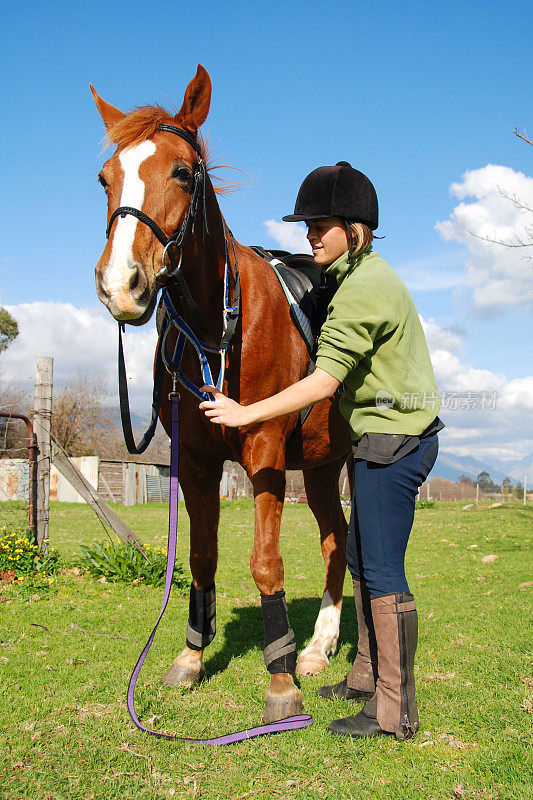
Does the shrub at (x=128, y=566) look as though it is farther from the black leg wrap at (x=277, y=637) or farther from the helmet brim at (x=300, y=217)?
the helmet brim at (x=300, y=217)

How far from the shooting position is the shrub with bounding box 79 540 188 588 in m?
6.80

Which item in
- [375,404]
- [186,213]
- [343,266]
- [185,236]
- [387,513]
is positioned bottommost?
[387,513]

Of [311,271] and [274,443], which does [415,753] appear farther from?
[311,271]

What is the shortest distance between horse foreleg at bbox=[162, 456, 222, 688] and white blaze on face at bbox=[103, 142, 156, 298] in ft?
4.83

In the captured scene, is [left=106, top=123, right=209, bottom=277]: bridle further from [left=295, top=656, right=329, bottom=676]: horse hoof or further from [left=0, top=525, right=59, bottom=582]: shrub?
[left=0, top=525, right=59, bottom=582]: shrub

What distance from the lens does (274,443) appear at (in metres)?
3.33

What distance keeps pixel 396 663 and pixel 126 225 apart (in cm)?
235

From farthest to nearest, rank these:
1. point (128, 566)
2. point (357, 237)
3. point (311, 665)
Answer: point (128, 566), point (311, 665), point (357, 237)

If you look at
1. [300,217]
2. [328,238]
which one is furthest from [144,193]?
[328,238]

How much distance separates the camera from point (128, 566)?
6906 millimetres

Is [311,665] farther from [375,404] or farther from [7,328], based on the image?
[7,328]

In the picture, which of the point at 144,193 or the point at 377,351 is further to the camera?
the point at 377,351

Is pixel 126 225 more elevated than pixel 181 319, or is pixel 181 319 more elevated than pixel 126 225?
pixel 126 225

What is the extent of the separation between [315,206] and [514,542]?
396 inches
